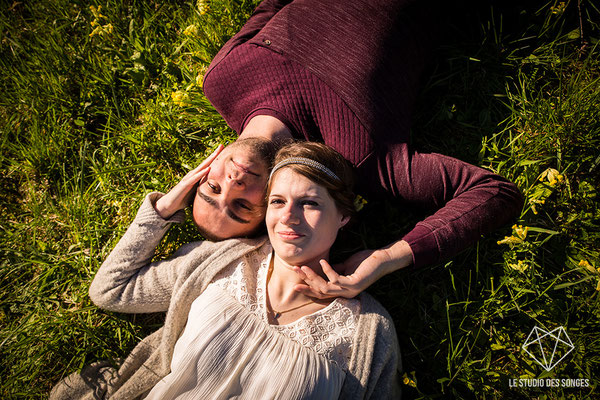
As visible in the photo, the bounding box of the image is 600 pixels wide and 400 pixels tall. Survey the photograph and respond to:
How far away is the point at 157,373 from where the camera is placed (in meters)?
2.72

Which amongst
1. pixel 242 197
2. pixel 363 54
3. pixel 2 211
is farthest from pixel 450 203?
pixel 2 211

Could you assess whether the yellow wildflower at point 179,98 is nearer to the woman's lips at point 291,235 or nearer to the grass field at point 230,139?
the grass field at point 230,139

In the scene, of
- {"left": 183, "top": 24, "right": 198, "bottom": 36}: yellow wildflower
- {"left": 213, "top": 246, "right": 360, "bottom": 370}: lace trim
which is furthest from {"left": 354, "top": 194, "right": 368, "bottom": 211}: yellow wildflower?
{"left": 183, "top": 24, "right": 198, "bottom": 36}: yellow wildflower

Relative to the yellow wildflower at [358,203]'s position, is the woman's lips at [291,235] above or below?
above

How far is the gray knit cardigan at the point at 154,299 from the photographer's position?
2533mm

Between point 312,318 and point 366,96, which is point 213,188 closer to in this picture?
point 312,318

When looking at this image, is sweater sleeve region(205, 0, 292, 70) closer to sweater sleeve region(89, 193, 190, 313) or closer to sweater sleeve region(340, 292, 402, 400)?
sweater sleeve region(89, 193, 190, 313)

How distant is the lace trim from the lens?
7.83 feet

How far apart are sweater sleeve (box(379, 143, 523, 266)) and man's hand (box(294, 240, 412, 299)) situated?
0.36 ft

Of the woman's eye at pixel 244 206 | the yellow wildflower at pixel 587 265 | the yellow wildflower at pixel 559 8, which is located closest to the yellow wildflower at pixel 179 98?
the woman's eye at pixel 244 206

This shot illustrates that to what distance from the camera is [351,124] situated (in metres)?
2.73

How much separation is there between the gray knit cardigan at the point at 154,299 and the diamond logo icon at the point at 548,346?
1.06m

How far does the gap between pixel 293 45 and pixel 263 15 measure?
2.00ft

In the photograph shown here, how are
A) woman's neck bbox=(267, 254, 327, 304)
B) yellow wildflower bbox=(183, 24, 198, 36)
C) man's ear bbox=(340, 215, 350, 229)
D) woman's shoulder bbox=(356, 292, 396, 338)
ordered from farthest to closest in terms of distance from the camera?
yellow wildflower bbox=(183, 24, 198, 36)
man's ear bbox=(340, 215, 350, 229)
woman's neck bbox=(267, 254, 327, 304)
woman's shoulder bbox=(356, 292, 396, 338)
